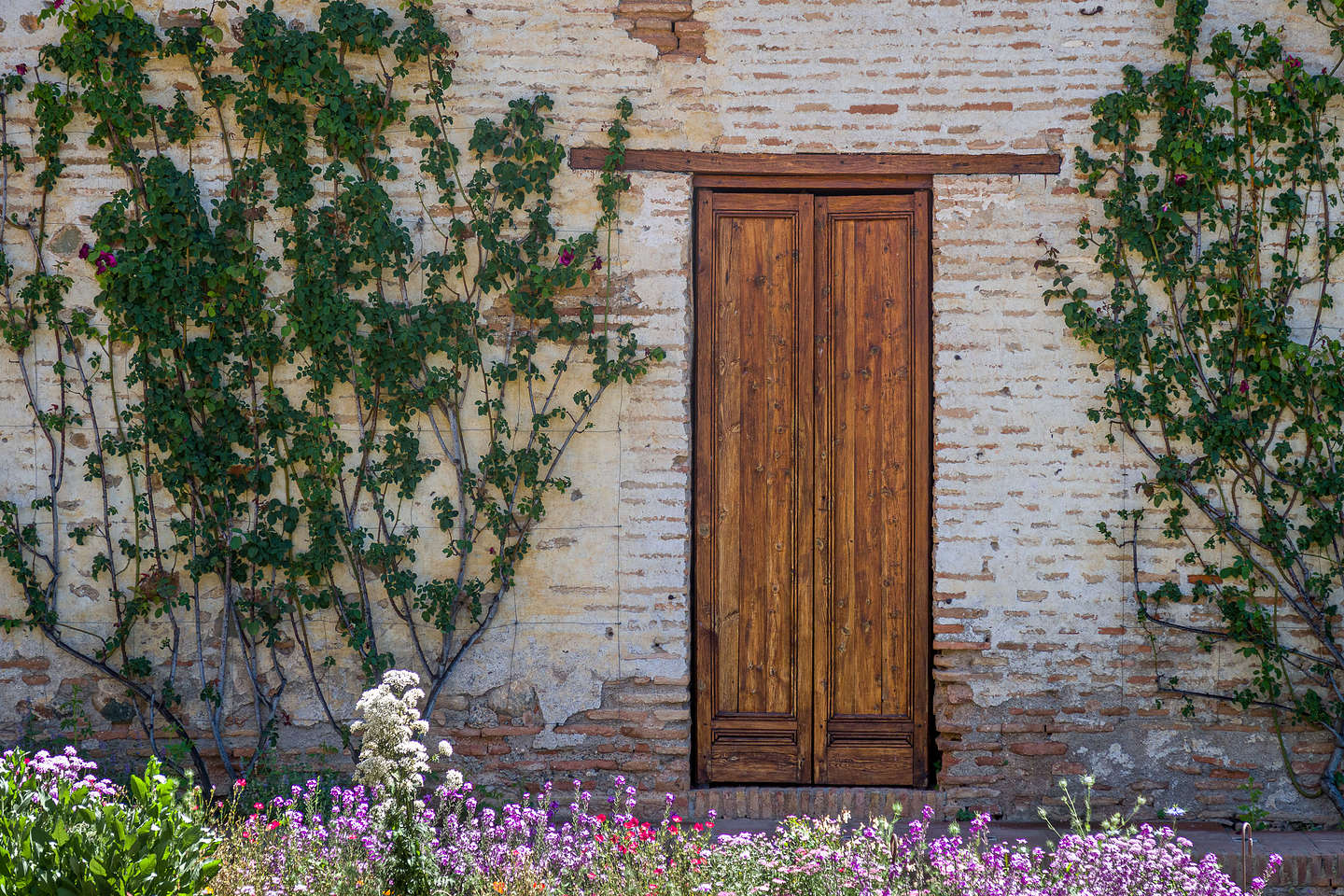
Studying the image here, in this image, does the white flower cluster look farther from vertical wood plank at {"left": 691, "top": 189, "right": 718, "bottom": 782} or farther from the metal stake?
the metal stake

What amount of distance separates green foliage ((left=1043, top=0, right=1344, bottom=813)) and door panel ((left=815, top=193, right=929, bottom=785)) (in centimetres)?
71

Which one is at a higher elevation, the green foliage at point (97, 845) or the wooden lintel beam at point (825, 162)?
the wooden lintel beam at point (825, 162)

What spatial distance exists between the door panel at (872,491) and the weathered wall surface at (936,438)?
0.12 metres

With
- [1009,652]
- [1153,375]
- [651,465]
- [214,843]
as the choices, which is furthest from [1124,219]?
[214,843]

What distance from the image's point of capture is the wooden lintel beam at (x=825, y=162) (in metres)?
4.91

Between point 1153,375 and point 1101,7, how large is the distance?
5.36 feet

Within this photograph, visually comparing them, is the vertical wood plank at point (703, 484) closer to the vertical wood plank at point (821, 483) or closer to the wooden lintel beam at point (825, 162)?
the wooden lintel beam at point (825, 162)

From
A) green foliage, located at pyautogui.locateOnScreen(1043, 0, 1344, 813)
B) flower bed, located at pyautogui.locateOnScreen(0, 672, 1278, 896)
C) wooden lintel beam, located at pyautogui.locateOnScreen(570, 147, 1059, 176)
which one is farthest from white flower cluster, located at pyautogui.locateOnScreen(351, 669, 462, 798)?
green foliage, located at pyautogui.locateOnScreen(1043, 0, 1344, 813)

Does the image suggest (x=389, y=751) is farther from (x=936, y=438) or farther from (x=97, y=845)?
(x=936, y=438)

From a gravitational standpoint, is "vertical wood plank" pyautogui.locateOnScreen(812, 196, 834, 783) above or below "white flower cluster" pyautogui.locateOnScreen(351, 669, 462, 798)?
above

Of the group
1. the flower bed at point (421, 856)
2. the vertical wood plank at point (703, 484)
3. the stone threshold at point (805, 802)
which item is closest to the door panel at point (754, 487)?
the vertical wood plank at point (703, 484)

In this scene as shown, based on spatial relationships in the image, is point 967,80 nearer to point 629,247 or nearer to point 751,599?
point 629,247

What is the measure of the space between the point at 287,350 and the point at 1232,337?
4.11m

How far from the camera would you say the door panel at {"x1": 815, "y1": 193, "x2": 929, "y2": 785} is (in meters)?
4.94
